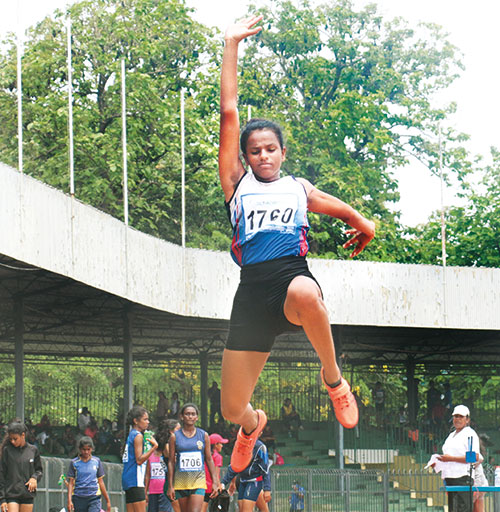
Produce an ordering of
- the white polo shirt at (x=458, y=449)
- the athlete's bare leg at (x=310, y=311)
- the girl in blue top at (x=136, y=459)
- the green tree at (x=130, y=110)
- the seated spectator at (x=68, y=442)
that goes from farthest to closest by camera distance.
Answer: the green tree at (x=130, y=110) → the seated spectator at (x=68, y=442) → the girl in blue top at (x=136, y=459) → the white polo shirt at (x=458, y=449) → the athlete's bare leg at (x=310, y=311)

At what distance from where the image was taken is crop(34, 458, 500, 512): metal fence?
1642cm

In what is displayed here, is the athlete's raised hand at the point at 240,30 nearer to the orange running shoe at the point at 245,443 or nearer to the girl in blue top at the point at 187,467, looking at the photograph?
the orange running shoe at the point at 245,443

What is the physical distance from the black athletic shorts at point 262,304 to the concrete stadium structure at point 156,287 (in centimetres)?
1179

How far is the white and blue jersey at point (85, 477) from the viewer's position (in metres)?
13.4

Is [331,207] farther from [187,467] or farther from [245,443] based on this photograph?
[187,467]

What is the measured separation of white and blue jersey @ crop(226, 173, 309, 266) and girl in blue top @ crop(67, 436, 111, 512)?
27.6 ft

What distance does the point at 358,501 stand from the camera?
18.8 metres

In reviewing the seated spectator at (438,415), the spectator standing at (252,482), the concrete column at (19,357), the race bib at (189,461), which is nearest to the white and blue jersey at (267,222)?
the race bib at (189,461)

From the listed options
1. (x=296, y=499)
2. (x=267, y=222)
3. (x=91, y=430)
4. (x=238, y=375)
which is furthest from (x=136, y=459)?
(x=91, y=430)

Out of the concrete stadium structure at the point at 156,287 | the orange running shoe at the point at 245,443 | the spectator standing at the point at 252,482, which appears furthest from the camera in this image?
the concrete stadium structure at the point at 156,287

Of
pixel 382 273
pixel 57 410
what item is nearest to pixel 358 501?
pixel 382 273

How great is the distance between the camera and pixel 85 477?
13430mm

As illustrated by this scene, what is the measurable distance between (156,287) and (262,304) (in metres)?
17.1

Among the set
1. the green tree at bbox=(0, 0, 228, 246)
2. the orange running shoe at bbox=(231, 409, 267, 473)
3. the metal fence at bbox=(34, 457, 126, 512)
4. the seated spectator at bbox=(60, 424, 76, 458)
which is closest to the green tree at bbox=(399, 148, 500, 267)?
the green tree at bbox=(0, 0, 228, 246)
